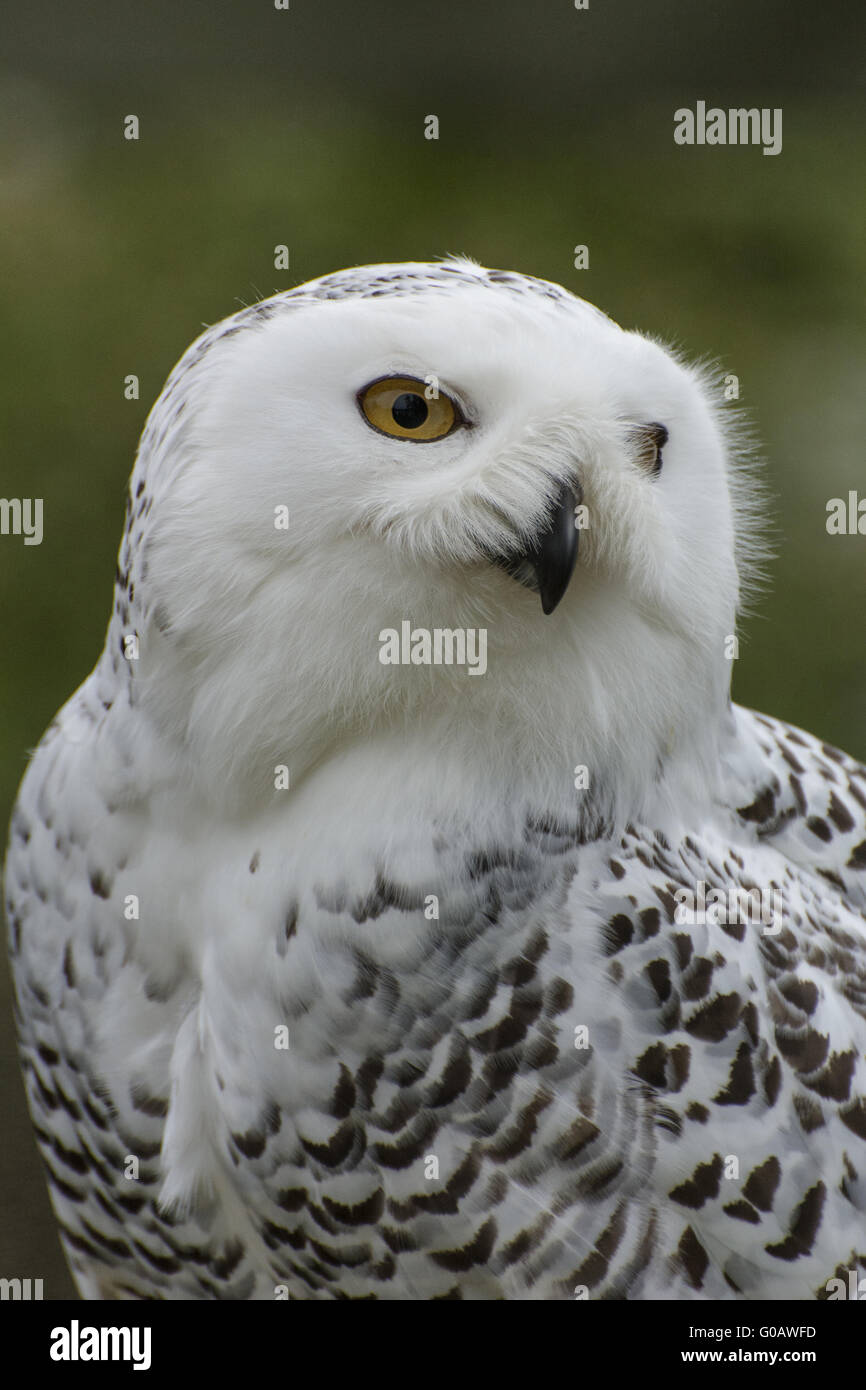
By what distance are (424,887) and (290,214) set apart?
2147 millimetres

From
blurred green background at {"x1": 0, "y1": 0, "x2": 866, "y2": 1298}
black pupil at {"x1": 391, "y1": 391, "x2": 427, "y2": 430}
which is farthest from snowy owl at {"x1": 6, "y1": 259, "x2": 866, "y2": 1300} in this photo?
blurred green background at {"x1": 0, "y1": 0, "x2": 866, "y2": 1298}

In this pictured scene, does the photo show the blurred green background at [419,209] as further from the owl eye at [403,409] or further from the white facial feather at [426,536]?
the owl eye at [403,409]

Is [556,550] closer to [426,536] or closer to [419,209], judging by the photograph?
[426,536]

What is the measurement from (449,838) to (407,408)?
32 cm

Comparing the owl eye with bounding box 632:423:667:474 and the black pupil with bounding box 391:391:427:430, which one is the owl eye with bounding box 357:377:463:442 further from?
the owl eye with bounding box 632:423:667:474

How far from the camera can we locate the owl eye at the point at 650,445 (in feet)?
3.09

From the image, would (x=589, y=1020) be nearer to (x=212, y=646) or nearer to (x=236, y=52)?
(x=212, y=646)

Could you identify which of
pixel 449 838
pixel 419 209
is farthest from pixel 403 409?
pixel 419 209

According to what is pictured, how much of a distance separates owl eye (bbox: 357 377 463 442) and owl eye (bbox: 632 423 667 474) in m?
0.13

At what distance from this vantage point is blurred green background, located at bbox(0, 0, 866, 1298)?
232cm

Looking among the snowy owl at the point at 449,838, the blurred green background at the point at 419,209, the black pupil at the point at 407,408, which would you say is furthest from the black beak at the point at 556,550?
the blurred green background at the point at 419,209

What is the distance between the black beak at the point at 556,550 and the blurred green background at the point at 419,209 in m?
1.51

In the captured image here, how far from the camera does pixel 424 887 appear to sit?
39.0 inches

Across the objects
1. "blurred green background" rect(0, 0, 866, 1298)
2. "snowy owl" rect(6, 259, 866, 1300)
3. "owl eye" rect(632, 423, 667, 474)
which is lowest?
"snowy owl" rect(6, 259, 866, 1300)
